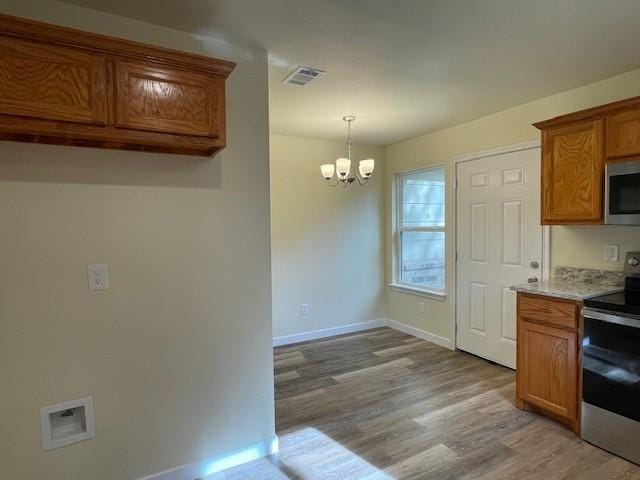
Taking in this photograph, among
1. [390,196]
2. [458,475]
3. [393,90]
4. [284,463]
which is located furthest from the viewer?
[390,196]

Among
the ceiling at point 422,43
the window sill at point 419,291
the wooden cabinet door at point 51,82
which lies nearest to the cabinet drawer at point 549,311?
the window sill at point 419,291

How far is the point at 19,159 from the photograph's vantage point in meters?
1.63

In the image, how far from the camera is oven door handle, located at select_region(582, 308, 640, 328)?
2021 mm

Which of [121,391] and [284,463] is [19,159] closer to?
[121,391]

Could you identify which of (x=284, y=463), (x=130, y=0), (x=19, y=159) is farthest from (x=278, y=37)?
(x=284, y=463)

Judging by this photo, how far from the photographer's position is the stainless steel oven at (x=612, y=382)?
205 centimetres

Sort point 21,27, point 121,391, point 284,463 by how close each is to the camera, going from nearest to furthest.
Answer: point 21,27 < point 121,391 < point 284,463

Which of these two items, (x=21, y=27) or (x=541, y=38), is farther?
(x=541, y=38)

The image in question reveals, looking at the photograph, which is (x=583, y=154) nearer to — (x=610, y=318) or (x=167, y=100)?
(x=610, y=318)

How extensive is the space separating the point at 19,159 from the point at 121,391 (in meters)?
1.22

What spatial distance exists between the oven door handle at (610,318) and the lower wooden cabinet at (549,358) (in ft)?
0.29

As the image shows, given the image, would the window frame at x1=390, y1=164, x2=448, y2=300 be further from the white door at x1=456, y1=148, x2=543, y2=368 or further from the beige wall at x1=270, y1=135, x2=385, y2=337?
the white door at x1=456, y1=148, x2=543, y2=368

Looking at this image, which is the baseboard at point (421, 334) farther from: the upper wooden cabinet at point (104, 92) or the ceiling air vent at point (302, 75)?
the upper wooden cabinet at point (104, 92)

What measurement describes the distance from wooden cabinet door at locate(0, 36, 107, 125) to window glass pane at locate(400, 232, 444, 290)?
370 centimetres
